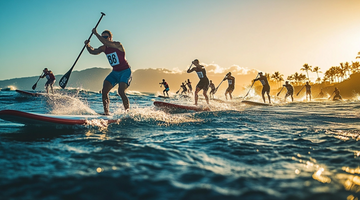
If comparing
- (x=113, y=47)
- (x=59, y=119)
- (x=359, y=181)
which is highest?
(x=113, y=47)

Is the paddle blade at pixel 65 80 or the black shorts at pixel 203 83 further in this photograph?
the black shorts at pixel 203 83

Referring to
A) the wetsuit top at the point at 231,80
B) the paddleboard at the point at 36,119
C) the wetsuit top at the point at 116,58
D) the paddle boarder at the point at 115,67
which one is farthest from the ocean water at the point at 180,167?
the wetsuit top at the point at 231,80

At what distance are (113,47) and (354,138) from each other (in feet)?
17.1

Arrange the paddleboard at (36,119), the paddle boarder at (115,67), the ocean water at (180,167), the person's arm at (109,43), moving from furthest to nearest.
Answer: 1. the paddle boarder at (115,67)
2. the person's arm at (109,43)
3. the paddleboard at (36,119)
4. the ocean water at (180,167)

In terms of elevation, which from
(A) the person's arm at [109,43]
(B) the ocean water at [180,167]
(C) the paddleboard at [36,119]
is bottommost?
(B) the ocean water at [180,167]

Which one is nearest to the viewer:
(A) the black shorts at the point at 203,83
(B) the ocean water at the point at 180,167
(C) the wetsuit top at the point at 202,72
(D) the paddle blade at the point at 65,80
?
(B) the ocean water at the point at 180,167

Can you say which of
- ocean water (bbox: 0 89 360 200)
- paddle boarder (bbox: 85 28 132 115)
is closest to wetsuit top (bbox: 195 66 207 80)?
paddle boarder (bbox: 85 28 132 115)

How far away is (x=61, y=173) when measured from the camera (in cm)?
170

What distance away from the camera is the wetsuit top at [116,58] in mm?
5238

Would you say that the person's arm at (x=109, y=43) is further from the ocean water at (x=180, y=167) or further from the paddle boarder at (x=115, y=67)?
the ocean water at (x=180, y=167)

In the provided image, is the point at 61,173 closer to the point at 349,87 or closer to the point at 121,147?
the point at 121,147

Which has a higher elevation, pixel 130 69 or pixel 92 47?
pixel 92 47

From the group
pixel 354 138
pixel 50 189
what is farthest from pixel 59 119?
pixel 354 138

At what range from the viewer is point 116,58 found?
17.3 feet
